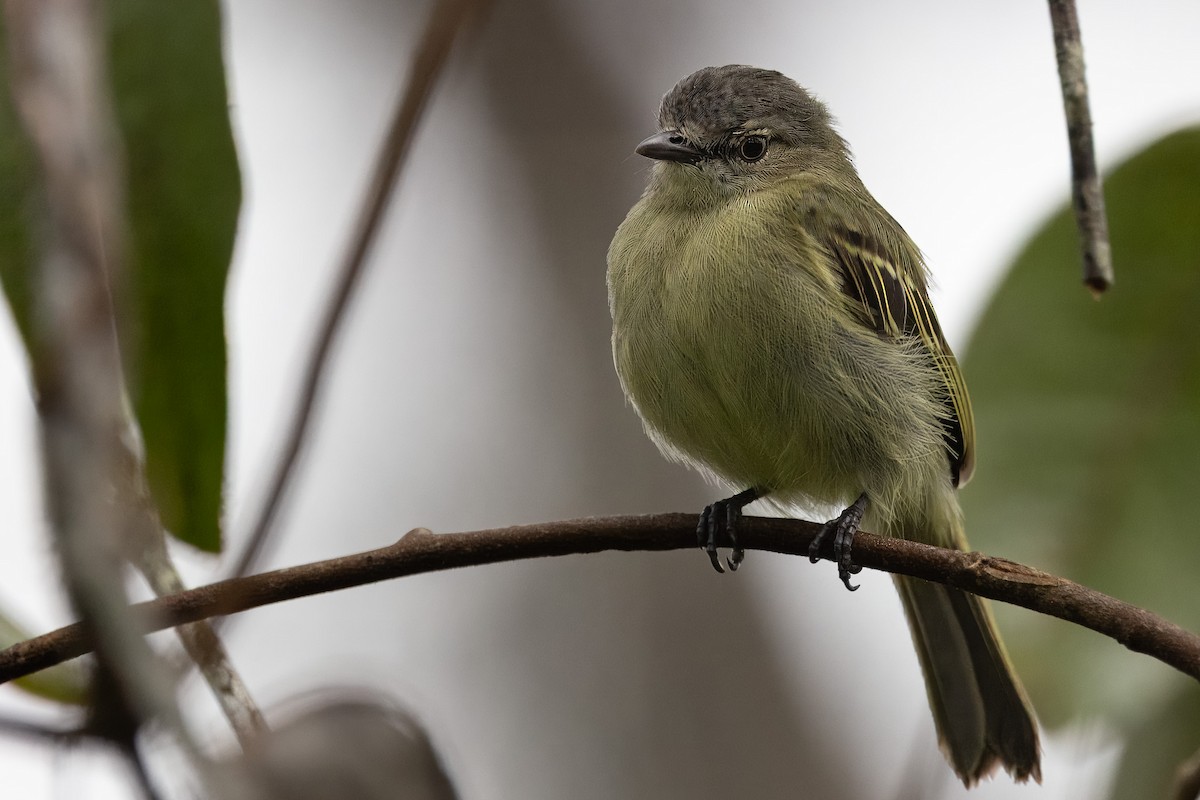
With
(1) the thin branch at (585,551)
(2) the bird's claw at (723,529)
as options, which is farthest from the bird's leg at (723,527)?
(1) the thin branch at (585,551)

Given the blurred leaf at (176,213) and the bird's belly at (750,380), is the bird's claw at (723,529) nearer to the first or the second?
the bird's belly at (750,380)

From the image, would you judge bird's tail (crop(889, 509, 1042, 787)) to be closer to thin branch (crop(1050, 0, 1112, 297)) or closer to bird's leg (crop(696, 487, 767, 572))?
bird's leg (crop(696, 487, 767, 572))

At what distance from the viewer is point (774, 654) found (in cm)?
627

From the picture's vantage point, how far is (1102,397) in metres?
3.30

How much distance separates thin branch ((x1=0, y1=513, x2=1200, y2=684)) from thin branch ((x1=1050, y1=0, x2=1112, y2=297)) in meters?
0.43

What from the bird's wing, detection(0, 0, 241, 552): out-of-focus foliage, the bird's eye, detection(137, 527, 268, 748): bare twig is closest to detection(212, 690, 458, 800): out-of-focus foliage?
detection(137, 527, 268, 748): bare twig

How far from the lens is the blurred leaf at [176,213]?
2279 millimetres

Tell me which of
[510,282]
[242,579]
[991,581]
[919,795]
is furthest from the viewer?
[510,282]

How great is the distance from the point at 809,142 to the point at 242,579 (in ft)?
9.91

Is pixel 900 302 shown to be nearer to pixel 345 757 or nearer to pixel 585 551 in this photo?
pixel 585 551

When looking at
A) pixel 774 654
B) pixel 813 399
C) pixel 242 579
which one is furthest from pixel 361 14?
pixel 242 579

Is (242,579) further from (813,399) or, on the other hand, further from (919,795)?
(813,399)

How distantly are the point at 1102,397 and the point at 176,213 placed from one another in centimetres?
229

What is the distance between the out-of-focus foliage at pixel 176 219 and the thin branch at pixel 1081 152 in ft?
4.60
